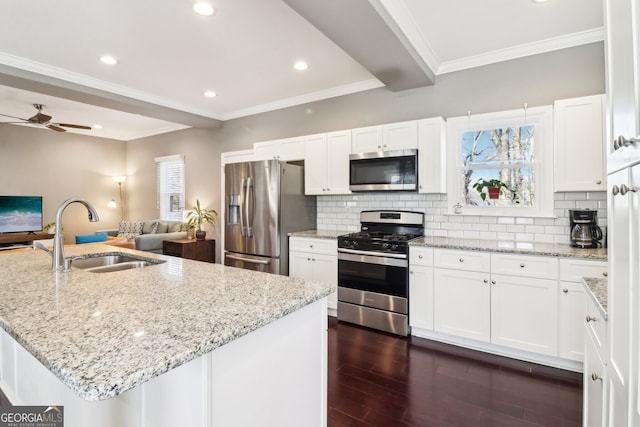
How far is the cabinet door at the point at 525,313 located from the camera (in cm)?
247

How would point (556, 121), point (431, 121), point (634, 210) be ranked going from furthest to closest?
point (431, 121)
point (556, 121)
point (634, 210)

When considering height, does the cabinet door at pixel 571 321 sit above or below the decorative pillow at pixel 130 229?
below

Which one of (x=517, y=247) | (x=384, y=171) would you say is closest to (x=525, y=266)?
(x=517, y=247)

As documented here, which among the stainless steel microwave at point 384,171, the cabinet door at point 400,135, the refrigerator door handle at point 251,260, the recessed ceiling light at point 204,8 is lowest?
the refrigerator door handle at point 251,260

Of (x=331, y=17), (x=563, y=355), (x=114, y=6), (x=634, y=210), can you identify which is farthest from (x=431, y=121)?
(x=114, y=6)

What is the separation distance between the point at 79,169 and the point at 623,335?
8.61m

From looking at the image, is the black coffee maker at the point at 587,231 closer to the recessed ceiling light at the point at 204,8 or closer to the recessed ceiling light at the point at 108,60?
the recessed ceiling light at the point at 204,8

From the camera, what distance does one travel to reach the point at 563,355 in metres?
2.44

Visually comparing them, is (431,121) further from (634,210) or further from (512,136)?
(634,210)

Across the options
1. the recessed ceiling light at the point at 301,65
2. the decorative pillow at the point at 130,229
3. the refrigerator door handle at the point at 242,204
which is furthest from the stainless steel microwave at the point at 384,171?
the decorative pillow at the point at 130,229

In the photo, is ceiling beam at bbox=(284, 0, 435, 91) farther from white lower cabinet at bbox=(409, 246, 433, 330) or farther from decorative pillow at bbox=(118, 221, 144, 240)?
decorative pillow at bbox=(118, 221, 144, 240)

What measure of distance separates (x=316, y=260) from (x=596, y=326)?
8.87 ft

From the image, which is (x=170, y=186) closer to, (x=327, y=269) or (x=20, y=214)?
(x=20, y=214)

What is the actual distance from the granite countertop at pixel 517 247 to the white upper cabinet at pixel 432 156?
54cm
